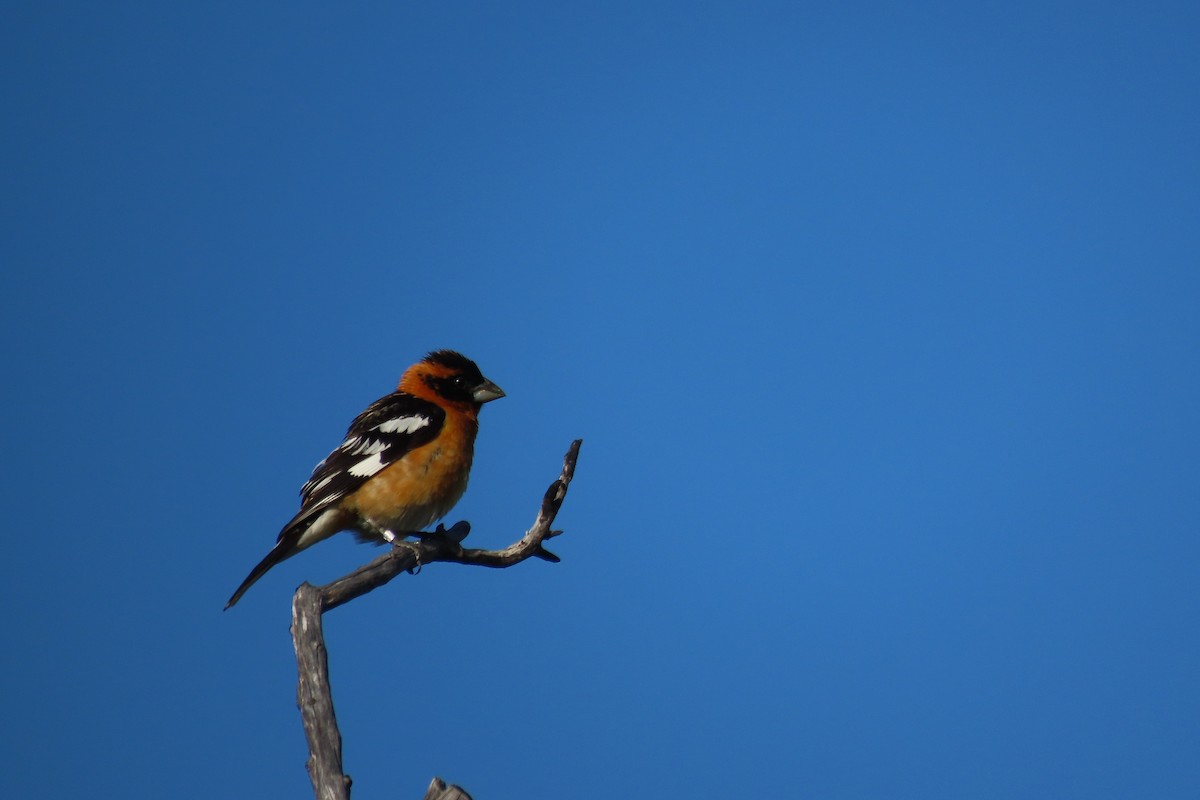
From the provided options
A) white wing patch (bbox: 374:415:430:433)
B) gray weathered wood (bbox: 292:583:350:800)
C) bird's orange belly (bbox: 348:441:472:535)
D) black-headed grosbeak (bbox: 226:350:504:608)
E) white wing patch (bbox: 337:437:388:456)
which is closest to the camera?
gray weathered wood (bbox: 292:583:350:800)

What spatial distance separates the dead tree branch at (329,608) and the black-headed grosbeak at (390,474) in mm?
517

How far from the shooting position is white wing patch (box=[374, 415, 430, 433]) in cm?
893

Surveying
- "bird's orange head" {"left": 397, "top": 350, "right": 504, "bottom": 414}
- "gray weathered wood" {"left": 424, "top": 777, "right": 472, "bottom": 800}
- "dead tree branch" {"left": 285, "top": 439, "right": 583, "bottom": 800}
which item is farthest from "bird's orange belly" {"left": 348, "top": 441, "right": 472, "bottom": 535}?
"gray weathered wood" {"left": 424, "top": 777, "right": 472, "bottom": 800}

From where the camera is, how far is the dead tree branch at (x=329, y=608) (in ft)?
19.8

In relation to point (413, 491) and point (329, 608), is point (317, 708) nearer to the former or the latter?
point (329, 608)

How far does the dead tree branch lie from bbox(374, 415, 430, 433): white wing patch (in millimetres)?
1059

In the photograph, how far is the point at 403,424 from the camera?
8.97 m

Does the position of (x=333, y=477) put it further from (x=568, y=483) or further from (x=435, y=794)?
(x=435, y=794)

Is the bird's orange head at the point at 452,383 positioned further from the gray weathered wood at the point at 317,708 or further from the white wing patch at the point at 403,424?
the gray weathered wood at the point at 317,708

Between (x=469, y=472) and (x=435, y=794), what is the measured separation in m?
3.37

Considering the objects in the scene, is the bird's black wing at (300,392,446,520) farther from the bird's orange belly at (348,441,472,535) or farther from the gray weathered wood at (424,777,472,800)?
the gray weathered wood at (424,777,472,800)

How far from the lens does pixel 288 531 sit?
8148 mm

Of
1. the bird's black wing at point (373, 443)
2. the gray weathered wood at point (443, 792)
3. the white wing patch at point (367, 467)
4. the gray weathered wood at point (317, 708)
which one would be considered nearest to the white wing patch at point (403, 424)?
the bird's black wing at point (373, 443)

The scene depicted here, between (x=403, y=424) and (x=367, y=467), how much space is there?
0.53 m
